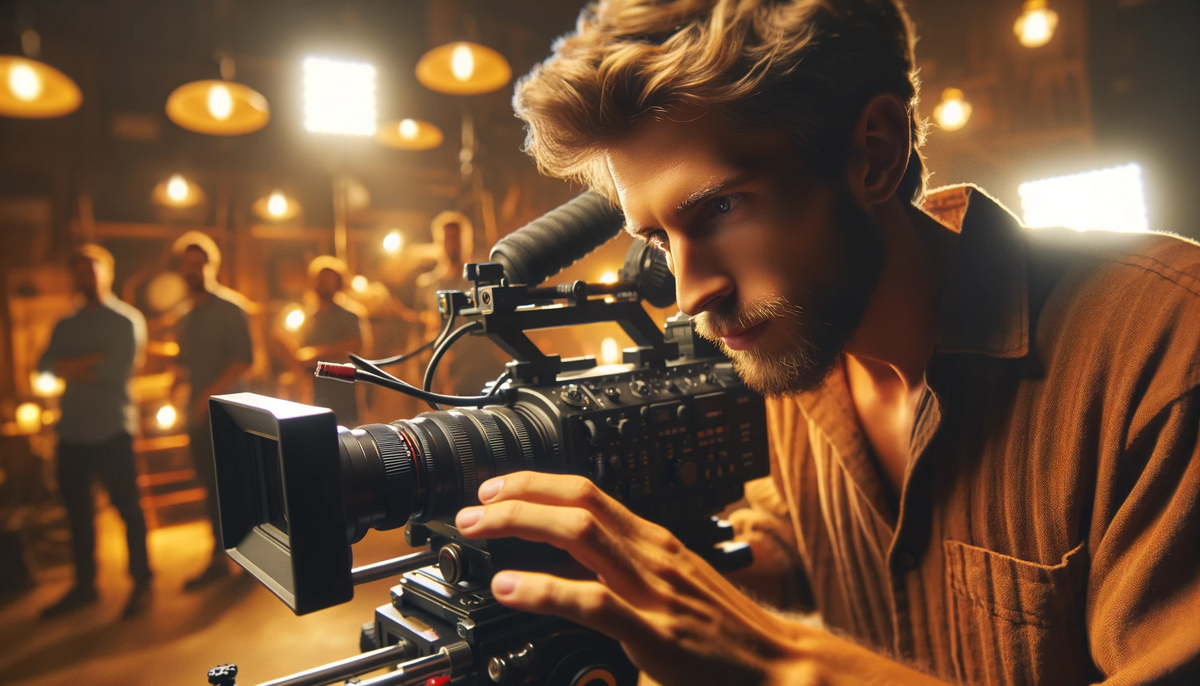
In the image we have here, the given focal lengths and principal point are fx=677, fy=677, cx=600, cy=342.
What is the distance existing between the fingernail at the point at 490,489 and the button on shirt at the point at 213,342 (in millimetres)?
1082

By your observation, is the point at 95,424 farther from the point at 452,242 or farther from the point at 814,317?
the point at 814,317

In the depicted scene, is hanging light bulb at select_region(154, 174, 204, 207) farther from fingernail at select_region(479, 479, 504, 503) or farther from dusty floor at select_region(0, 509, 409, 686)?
fingernail at select_region(479, 479, 504, 503)

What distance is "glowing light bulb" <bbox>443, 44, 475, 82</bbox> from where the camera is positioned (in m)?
2.50

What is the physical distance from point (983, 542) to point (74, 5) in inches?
148

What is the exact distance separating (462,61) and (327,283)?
1.33 meters

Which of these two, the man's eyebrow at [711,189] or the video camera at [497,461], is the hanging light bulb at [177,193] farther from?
the man's eyebrow at [711,189]

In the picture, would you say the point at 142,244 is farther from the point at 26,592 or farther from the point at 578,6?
the point at 578,6

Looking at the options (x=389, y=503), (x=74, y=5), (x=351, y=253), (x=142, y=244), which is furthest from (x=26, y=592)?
(x=389, y=503)

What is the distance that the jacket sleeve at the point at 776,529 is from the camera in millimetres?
1047

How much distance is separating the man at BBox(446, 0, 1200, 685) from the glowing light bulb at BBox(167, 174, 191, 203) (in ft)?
10.8

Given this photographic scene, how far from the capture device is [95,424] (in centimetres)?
226

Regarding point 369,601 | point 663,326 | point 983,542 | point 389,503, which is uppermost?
point 663,326

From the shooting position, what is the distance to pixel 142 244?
10.7ft

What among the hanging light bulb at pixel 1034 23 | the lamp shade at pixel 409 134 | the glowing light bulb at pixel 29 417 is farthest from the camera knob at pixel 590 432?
the glowing light bulb at pixel 29 417
